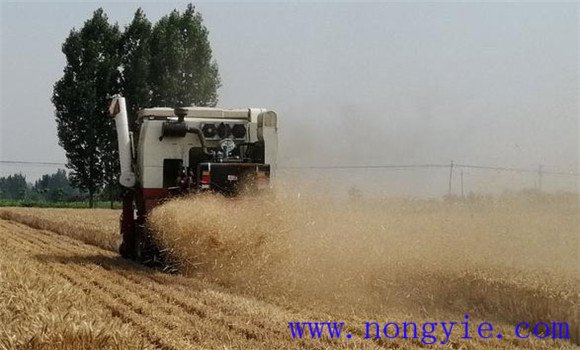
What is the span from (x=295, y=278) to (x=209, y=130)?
11.4ft

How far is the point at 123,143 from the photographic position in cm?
1230

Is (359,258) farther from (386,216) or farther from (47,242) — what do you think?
(47,242)

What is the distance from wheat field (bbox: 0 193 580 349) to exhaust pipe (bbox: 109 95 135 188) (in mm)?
1380

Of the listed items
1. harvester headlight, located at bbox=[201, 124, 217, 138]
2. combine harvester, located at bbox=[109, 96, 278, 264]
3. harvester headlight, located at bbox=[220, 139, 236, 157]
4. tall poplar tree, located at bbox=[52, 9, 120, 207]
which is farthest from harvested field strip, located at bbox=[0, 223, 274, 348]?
tall poplar tree, located at bbox=[52, 9, 120, 207]

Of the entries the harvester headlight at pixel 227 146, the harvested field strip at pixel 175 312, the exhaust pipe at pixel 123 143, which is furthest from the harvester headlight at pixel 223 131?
the harvested field strip at pixel 175 312

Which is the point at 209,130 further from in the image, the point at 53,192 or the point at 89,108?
the point at 53,192

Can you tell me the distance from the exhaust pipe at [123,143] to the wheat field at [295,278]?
1.38m

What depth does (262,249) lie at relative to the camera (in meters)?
9.48

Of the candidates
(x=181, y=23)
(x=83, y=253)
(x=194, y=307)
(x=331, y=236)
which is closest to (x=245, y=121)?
(x=331, y=236)

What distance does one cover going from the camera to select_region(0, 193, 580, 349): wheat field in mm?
6027

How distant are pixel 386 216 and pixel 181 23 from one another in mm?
28033

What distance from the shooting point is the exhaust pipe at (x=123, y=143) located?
39.5ft

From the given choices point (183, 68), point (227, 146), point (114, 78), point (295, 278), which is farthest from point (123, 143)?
point (114, 78)

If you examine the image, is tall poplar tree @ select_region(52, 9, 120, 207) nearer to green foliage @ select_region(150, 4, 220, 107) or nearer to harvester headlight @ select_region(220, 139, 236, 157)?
green foliage @ select_region(150, 4, 220, 107)
